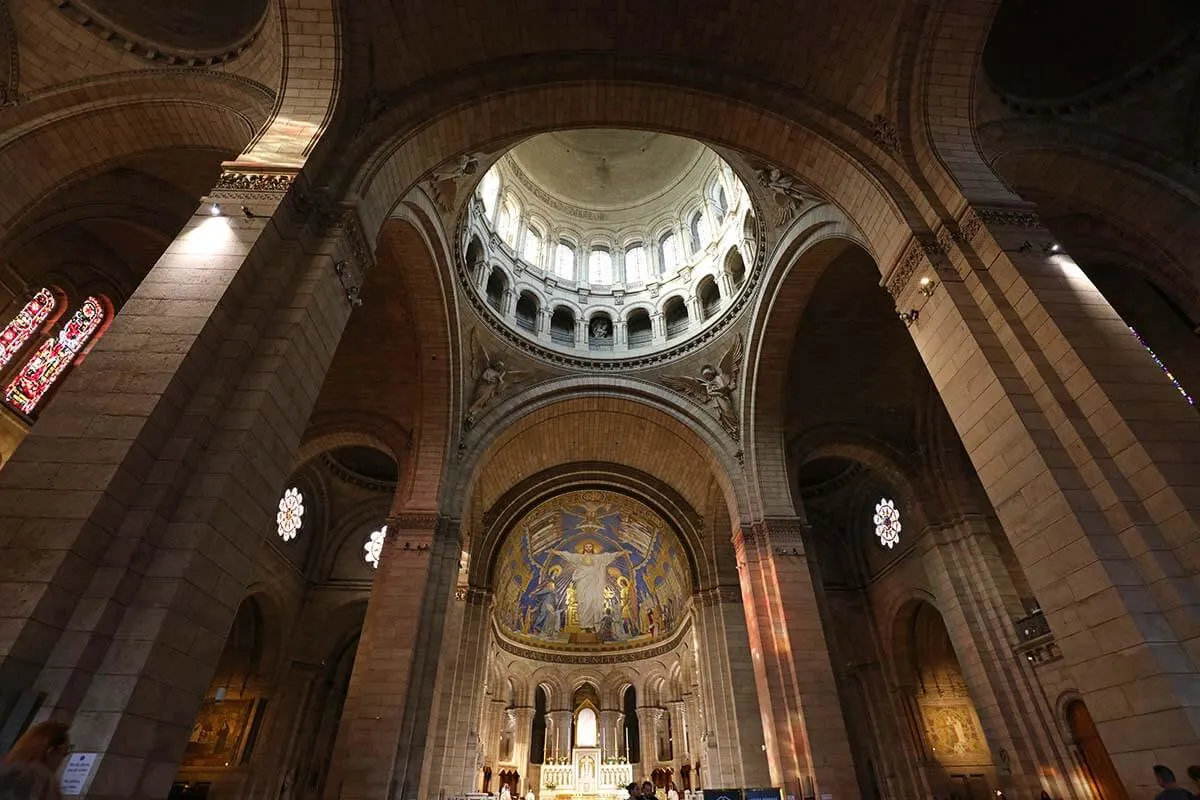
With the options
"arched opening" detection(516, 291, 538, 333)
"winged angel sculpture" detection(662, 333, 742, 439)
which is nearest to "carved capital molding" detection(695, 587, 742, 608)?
"winged angel sculpture" detection(662, 333, 742, 439)

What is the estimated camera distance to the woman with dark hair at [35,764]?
2.60 metres

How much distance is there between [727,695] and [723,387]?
31.2ft

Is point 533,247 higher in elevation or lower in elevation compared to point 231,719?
higher

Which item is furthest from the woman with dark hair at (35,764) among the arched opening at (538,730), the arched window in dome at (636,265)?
the arched opening at (538,730)

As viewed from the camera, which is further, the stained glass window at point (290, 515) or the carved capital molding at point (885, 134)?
the stained glass window at point (290, 515)

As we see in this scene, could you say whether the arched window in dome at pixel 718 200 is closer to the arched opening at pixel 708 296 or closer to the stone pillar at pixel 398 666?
the arched opening at pixel 708 296

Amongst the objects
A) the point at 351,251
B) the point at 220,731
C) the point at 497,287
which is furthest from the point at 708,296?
the point at 220,731

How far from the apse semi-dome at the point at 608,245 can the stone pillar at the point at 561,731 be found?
19007 mm

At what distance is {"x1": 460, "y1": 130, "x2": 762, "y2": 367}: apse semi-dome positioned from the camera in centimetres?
1673

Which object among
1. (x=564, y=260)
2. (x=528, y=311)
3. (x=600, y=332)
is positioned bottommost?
(x=600, y=332)

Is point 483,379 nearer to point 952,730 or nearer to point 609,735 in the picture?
point 952,730

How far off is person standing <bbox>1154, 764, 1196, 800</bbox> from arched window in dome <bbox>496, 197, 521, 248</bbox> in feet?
57.9

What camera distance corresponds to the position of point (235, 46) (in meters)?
8.54

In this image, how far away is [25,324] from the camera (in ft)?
36.4
